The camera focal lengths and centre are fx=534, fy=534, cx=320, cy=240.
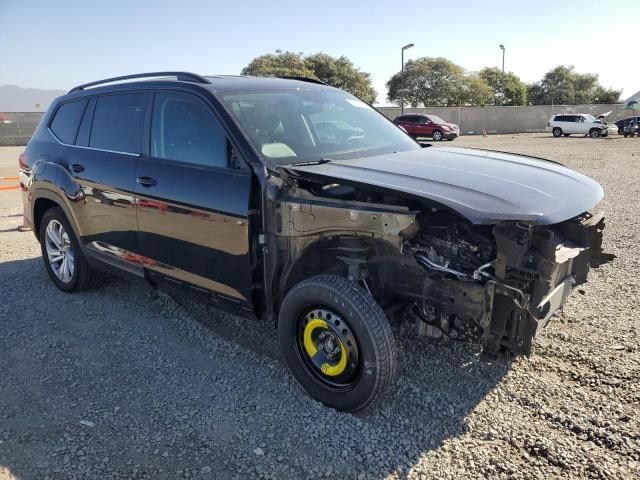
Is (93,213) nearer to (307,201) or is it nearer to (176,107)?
(176,107)

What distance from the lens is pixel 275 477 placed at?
2590 mm

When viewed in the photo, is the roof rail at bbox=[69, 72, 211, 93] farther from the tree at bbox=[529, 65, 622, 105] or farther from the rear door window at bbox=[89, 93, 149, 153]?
the tree at bbox=[529, 65, 622, 105]

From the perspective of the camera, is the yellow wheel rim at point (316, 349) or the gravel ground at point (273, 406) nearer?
the gravel ground at point (273, 406)

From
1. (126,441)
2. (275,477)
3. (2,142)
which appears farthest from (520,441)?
(2,142)

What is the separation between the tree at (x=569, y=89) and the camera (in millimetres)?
67631

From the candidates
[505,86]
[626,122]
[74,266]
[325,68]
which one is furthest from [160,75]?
[505,86]

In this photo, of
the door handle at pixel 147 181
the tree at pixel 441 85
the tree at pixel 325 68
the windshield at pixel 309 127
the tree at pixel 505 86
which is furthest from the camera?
the tree at pixel 505 86

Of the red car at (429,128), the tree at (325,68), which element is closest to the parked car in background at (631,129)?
the red car at (429,128)

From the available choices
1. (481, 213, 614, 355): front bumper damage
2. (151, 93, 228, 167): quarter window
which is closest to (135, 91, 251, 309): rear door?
(151, 93, 228, 167): quarter window

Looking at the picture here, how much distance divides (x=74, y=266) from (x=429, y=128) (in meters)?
27.8

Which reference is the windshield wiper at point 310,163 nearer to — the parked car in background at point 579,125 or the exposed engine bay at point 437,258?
the exposed engine bay at point 437,258

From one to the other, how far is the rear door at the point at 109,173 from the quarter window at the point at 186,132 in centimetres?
19

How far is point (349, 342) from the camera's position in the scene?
300 cm

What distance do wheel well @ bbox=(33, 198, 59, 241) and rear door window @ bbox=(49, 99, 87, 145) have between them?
0.62m
